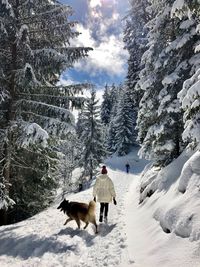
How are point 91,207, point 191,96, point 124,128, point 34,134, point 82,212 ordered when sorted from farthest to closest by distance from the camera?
1. point 124,128
2. point 34,134
3. point 82,212
4. point 91,207
5. point 191,96

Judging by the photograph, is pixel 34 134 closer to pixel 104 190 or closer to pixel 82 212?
pixel 104 190

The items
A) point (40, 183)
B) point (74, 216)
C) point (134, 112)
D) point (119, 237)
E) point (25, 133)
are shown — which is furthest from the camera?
point (134, 112)

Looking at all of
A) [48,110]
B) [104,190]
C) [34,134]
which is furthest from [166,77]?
[34,134]

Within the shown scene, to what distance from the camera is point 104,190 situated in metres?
12.8

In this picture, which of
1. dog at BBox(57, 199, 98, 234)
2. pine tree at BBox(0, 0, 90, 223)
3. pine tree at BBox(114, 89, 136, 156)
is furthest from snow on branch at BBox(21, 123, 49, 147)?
pine tree at BBox(114, 89, 136, 156)

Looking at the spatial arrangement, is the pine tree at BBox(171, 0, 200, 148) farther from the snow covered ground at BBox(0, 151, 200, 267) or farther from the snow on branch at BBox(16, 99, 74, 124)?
the snow on branch at BBox(16, 99, 74, 124)

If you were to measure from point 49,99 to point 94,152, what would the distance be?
31.0 m

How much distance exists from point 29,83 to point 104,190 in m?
5.44

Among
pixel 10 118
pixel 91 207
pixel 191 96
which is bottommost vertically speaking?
pixel 91 207

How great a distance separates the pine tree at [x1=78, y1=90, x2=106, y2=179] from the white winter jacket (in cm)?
3282

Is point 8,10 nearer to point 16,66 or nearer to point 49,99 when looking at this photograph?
point 16,66

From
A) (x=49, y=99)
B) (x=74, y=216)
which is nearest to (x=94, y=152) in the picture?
(x=49, y=99)

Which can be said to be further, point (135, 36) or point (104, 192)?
point (135, 36)

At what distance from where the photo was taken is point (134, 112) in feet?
232
